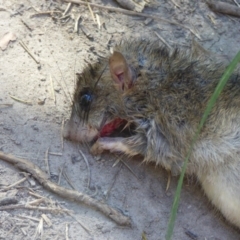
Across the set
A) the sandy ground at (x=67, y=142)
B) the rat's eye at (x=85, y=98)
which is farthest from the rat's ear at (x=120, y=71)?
the sandy ground at (x=67, y=142)

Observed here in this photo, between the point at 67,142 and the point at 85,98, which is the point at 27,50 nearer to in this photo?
the point at 85,98

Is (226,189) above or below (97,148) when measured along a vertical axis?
above

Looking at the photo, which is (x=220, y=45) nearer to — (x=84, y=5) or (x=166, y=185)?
(x=84, y=5)

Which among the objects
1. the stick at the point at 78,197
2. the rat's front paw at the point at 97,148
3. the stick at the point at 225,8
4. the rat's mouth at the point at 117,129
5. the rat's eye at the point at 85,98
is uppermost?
the stick at the point at 225,8

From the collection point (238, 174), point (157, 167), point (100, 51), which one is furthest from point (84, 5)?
point (238, 174)

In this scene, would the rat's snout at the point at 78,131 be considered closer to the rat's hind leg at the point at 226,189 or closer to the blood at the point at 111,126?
the blood at the point at 111,126

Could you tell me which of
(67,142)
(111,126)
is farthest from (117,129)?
(67,142)
